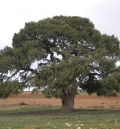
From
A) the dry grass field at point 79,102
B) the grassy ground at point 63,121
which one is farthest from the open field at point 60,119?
the dry grass field at point 79,102

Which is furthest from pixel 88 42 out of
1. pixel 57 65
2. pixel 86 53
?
pixel 57 65

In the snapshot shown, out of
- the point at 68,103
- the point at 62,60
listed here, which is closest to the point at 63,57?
the point at 62,60

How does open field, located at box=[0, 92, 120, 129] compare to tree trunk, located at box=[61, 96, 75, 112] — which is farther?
tree trunk, located at box=[61, 96, 75, 112]

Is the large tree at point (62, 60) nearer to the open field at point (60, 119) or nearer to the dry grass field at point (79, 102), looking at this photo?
the open field at point (60, 119)

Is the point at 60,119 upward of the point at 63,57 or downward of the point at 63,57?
downward

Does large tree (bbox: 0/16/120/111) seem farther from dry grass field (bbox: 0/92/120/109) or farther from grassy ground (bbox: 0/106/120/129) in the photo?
dry grass field (bbox: 0/92/120/109)

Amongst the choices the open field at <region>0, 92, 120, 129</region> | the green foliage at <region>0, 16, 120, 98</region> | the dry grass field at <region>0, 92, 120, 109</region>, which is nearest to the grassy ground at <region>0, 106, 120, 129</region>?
the open field at <region>0, 92, 120, 129</region>

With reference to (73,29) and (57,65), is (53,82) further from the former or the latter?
(73,29)

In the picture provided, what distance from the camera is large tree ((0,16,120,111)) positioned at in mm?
45312

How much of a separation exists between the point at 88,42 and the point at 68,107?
6.66 meters

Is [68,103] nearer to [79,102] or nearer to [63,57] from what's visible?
[63,57]

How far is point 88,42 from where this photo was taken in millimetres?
49844

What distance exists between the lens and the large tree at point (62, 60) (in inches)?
1784

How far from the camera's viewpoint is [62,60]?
46750 mm
